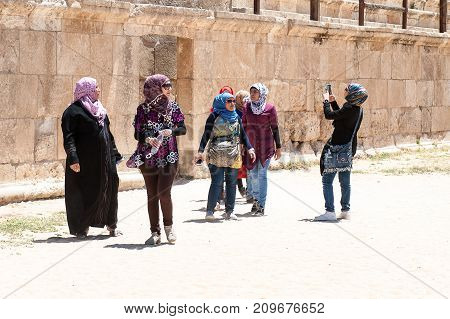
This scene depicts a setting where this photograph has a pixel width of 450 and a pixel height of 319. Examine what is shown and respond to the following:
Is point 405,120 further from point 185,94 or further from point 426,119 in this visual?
point 185,94

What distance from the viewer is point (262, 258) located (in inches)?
319

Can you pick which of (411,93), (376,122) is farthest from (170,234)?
(411,93)

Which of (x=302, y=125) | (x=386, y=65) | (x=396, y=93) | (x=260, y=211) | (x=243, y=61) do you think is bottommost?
(x=260, y=211)

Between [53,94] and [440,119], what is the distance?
10.7 meters

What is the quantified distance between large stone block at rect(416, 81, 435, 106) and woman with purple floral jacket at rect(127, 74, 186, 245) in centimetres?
1143

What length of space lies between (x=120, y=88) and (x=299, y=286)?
6399 millimetres

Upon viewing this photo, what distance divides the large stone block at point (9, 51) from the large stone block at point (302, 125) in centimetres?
569

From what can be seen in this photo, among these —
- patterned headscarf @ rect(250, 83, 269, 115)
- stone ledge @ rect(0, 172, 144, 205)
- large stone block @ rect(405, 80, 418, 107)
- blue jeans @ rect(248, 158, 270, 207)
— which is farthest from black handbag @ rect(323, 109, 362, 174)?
large stone block @ rect(405, 80, 418, 107)

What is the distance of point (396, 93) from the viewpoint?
18.6 m

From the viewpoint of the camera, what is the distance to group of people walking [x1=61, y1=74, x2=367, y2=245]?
875cm

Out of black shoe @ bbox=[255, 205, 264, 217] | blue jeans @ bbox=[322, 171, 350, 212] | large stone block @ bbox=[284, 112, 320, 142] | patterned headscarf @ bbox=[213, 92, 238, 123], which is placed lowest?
black shoe @ bbox=[255, 205, 264, 217]

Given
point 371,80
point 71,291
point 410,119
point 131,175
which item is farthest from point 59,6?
point 410,119

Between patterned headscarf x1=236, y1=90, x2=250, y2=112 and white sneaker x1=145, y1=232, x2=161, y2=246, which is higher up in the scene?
patterned headscarf x1=236, y1=90, x2=250, y2=112

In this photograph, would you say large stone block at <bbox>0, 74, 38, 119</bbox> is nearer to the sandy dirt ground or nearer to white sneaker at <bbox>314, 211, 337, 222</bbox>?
the sandy dirt ground
